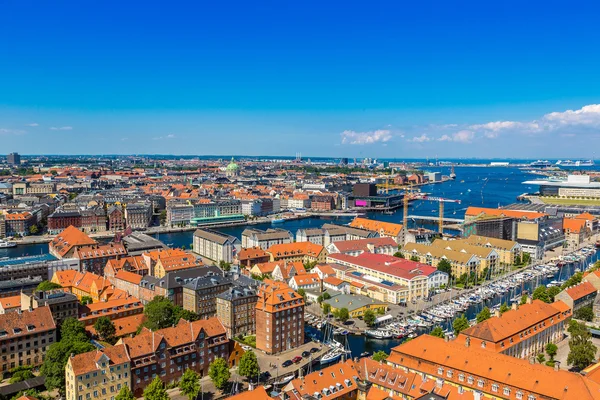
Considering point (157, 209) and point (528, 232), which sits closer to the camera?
point (528, 232)

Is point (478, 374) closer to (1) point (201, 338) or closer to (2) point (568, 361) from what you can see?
(2) point (568, 361)

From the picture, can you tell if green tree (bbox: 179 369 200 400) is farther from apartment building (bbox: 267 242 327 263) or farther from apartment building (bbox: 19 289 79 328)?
apartment building (bbox: 267 242 327 263)

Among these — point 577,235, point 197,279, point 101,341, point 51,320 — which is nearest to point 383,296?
point 197,279

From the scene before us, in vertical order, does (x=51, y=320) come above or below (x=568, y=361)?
above

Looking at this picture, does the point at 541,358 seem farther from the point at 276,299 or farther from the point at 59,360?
the point at 59,360

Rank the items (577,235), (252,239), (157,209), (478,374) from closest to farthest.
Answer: (478,374), (252,239), (577,235), (157,209)

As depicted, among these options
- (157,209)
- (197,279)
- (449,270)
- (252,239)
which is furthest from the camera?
(157,209)

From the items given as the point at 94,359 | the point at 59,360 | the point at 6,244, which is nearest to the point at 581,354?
the point at 94,359
